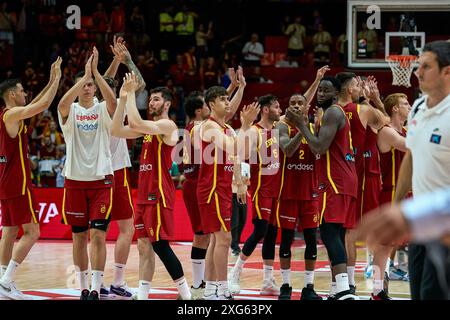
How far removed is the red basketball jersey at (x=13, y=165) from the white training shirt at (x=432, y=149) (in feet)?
17.0

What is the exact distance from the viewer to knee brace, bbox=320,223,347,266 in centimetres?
815

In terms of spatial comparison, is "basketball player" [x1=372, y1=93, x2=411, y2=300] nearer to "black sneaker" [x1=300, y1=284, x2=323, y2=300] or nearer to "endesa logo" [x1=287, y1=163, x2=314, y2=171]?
"black sneaker" [x1=300, y1=284, x2=323, y2=300]

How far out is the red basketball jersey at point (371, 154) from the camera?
31.2 ft

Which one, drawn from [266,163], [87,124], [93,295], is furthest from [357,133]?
[93,295]

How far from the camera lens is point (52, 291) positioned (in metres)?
9.70

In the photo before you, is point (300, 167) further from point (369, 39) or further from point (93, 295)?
point (369, 39)

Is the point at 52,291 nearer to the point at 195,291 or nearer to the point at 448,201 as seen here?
the point at 195,291

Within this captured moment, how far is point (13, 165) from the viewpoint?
9.35 meters

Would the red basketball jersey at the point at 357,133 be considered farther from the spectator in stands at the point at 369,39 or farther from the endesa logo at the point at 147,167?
the spectator in stands at the point at 369,39

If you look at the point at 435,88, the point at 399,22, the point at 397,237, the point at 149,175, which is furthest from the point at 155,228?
the point at 399,22

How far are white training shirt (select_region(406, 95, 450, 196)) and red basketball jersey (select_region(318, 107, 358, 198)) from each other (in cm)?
282

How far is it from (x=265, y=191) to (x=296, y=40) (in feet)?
46.1

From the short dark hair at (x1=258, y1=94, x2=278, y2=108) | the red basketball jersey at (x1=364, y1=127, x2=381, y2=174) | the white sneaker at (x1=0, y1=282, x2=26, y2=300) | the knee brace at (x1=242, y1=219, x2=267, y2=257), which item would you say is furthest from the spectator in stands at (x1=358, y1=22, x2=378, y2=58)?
the white sneaker at (x1=0, y1=282, x2=26, y2=300)
